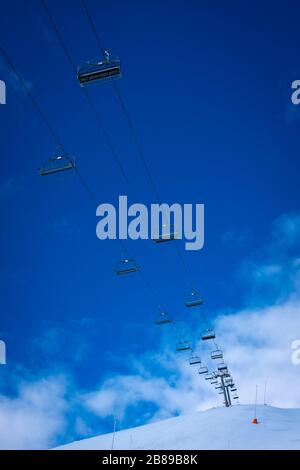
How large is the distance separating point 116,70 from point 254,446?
16.2m

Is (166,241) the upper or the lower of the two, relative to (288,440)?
upper

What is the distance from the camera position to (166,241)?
23.8 metres

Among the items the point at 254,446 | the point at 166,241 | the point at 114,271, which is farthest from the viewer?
the point at 114,271
